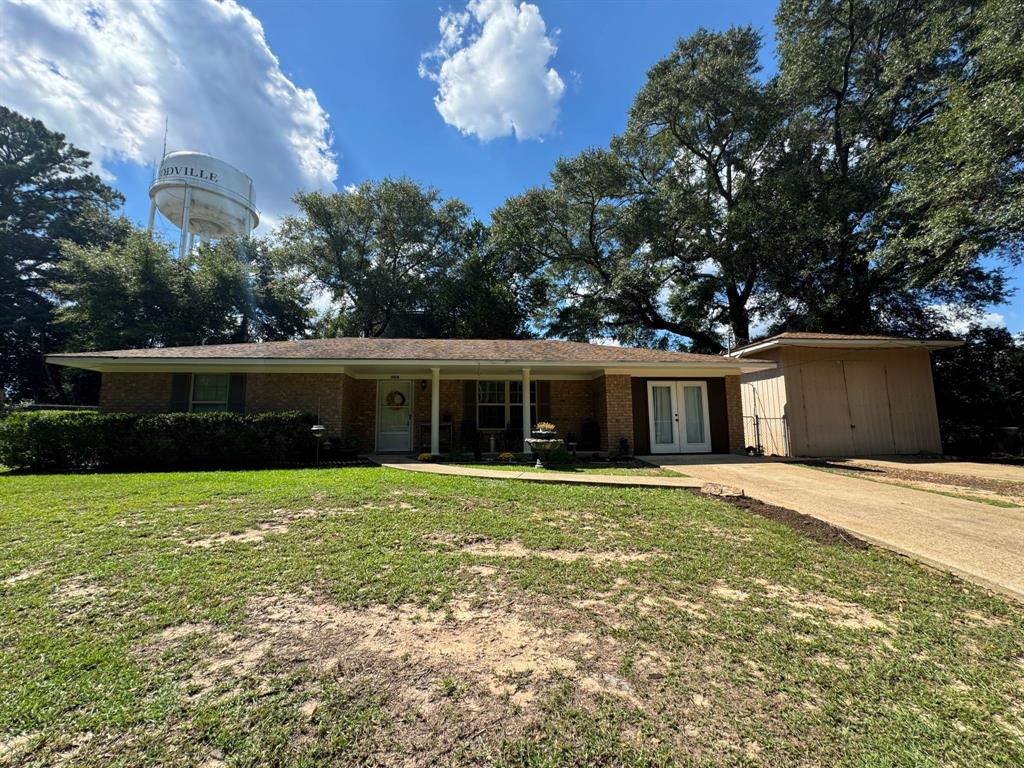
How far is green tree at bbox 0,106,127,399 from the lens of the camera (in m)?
23.2

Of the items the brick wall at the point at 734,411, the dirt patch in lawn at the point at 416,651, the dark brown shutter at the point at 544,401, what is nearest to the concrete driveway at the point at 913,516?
the brick wall at the point at 734,411

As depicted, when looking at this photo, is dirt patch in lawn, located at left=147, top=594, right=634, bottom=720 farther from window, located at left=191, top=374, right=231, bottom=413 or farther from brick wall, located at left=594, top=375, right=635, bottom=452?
window, located at left=191, top=374, right=231, bottom=413

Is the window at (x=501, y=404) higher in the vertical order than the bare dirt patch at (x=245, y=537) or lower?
higher

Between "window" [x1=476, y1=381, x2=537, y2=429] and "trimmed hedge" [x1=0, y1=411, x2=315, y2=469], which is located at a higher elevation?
"window" [x1=476, y1=381, x2=537, y2=429]

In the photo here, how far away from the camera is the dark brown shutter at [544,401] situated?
40.1ft

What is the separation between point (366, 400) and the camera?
39.0ft

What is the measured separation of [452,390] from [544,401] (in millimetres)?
2720

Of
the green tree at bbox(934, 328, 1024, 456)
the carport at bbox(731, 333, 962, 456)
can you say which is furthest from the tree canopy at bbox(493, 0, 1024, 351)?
the carport at bbox(731, 333, 962, 456)

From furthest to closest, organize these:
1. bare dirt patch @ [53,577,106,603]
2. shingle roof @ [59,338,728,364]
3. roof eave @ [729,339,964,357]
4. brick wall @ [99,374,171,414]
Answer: roof eave @ [729,339,964,357] → brick wall @ [99,374,171,414] → shingle roof @ [59,338,728,364] → bare dirt patch @ [53,577,106,603]

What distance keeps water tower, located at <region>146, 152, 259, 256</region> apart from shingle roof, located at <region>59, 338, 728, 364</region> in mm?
16536

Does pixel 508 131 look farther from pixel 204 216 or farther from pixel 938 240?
pixel 204 216

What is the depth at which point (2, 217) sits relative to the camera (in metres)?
25.0

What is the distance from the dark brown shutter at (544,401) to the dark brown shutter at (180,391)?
30.1ft

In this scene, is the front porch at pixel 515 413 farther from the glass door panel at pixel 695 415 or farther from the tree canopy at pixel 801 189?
the tree canopy at pixel 801 189
